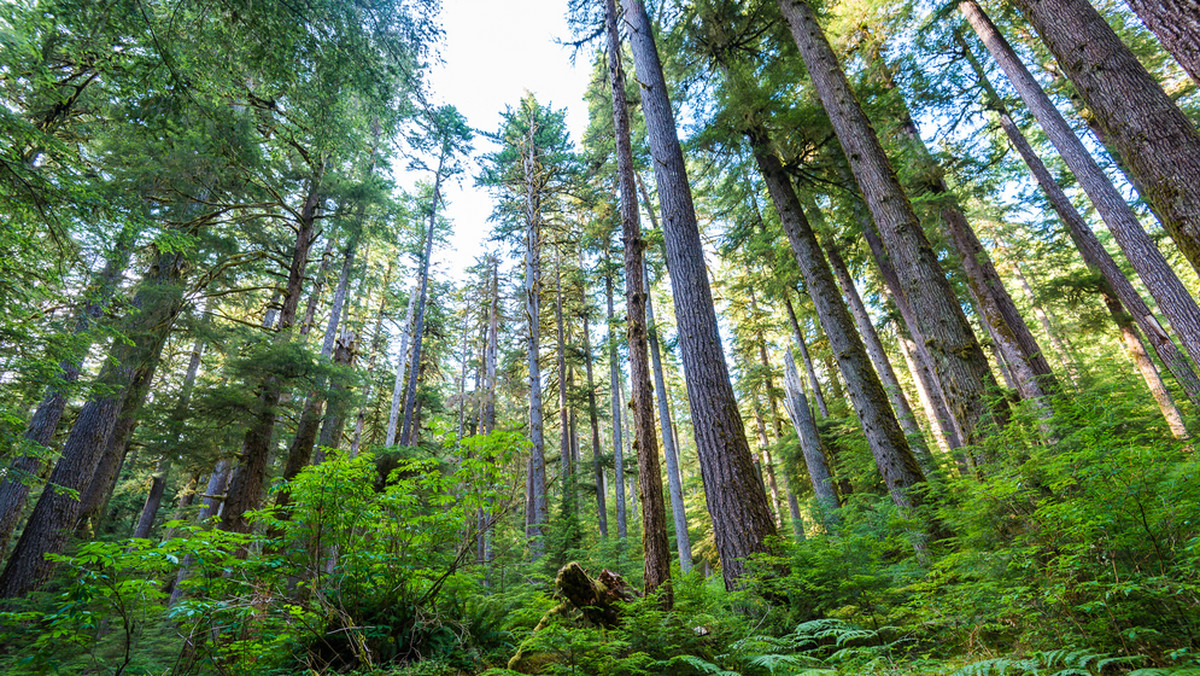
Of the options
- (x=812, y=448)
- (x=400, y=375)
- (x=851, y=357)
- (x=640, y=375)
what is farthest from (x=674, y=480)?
(x=400, y=375)

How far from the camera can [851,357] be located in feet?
20.6

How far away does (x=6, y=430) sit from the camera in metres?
4.38

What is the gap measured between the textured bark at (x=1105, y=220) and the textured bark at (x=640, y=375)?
6363 mm

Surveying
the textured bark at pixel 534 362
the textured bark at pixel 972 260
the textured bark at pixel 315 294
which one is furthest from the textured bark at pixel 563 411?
the textured bark at pixel 972 260

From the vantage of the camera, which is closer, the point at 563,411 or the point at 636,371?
the point at 636,371

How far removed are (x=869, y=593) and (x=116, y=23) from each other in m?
9.20

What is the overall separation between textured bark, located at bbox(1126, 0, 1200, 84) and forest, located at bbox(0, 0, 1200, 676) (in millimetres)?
15

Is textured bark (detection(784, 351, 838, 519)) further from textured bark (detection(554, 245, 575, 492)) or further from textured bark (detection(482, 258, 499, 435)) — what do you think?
textured bark (detection(482, 258, 499, 435))

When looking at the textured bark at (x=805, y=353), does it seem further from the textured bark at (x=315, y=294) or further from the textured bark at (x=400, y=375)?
the textured bark at (x=315, y=294)

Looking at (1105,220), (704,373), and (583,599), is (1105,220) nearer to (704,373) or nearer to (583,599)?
(704,373)

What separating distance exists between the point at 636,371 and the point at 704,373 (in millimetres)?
1379

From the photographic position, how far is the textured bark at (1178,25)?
2.85 meters

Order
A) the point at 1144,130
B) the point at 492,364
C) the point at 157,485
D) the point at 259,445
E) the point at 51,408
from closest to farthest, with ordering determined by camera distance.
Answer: the point at 1144,130, the point at 259,445, the point at 51,408, the point at 157,485, the point at 492,364

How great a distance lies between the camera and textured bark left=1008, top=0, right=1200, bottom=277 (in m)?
3.08
